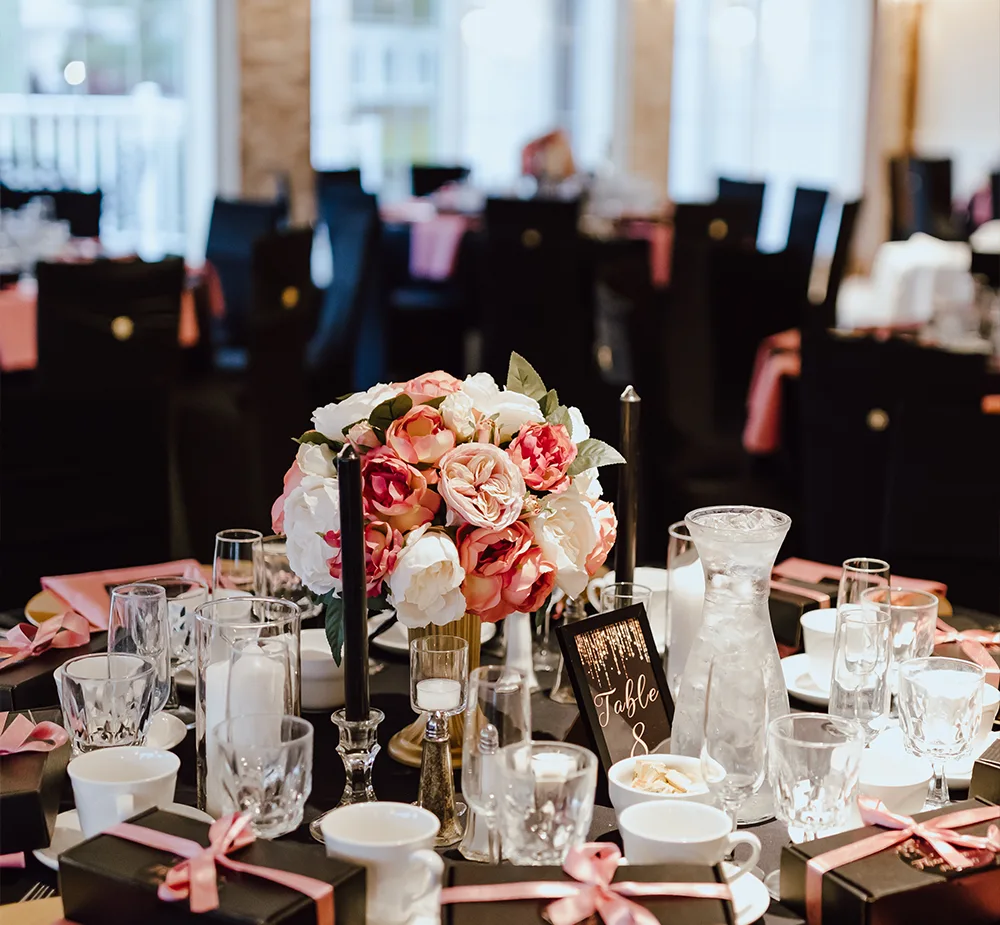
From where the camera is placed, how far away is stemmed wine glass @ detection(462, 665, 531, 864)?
1.07m

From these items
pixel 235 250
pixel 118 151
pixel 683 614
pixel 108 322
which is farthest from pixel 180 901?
pixel 118 151

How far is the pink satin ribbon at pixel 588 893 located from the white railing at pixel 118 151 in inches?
284

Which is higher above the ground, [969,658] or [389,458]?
[389,458]

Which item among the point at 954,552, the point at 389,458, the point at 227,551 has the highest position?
the point at 389,458

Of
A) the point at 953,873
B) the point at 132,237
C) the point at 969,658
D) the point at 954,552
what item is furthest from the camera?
the point at 132,237

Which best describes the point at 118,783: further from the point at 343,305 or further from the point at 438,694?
the point at 343,305

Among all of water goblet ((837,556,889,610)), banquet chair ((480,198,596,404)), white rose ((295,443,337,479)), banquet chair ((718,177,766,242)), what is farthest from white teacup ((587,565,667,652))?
banquet chair ((718,177,766,242))

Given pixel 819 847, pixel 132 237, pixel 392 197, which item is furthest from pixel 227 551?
pixel 392 197

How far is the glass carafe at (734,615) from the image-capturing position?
1.20 meters

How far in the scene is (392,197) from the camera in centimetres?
959

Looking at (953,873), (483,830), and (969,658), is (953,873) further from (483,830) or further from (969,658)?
(969,658)

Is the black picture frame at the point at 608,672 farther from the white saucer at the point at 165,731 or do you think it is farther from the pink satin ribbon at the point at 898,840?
the white saucer at the point at 165,731

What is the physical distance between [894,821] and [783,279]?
143 inches

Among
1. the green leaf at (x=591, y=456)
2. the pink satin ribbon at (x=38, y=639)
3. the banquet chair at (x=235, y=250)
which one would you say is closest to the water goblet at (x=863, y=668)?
the green leaf at (x=591, y=456)
